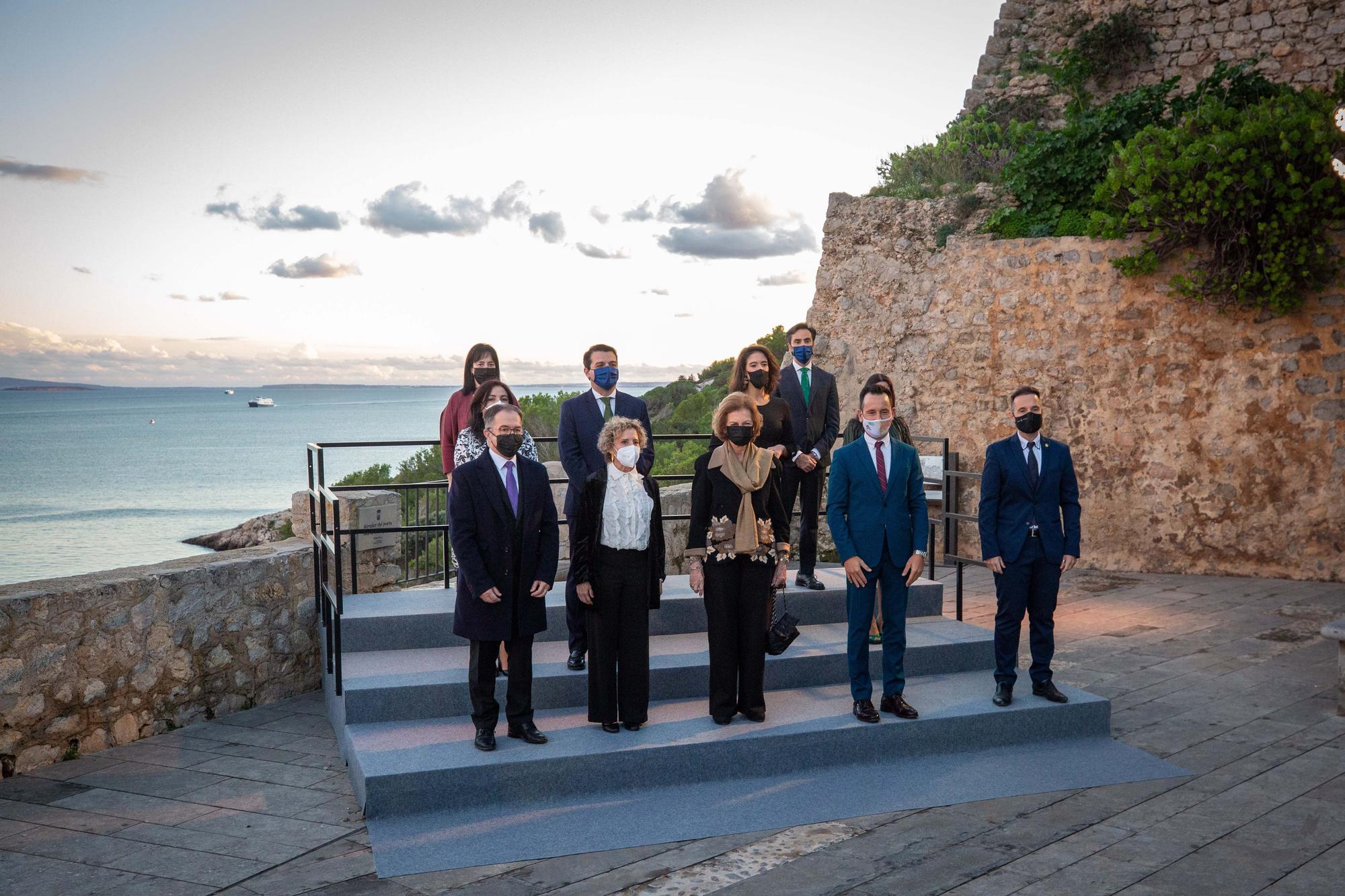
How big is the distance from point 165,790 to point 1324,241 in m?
9.38

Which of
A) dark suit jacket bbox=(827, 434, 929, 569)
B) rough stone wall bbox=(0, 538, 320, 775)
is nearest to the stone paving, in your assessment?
rough stone wall bbox=(0, 538, 320, 775)

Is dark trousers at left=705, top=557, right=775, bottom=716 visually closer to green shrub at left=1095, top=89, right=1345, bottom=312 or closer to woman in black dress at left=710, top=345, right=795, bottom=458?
woman in black dress at left=710, top=345, right=795, bottom=458

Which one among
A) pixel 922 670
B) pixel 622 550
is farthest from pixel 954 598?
pixel 622 550

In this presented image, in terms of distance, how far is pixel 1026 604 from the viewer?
17.0 feet

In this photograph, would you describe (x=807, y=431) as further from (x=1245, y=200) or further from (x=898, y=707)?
(x=1245, y=200)

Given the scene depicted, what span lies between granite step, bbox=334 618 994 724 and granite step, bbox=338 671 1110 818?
0.07m

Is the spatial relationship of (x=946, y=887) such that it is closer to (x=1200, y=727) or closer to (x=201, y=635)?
(x=1200, y=727)

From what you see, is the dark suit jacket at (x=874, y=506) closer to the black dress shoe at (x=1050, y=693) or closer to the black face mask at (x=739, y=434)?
the black face mask at (x=739, y=434)

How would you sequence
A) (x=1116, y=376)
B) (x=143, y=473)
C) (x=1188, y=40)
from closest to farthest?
(x=1116, y=376)
(x=1188, y=40)
(x=143, y=473)

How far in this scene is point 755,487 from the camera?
15.6 feet

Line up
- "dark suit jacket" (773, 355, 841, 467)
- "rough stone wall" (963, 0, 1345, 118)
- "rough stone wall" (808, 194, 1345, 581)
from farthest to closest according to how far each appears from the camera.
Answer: "rough stone wall" (963, 0, 1345, 118) < "rough stone wall" (808, 194, 1345, 581) < "dark suit jacket" (773, 355, 841, 467)

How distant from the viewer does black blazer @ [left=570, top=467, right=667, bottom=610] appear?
4598 millimetres

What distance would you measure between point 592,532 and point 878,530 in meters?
1.40

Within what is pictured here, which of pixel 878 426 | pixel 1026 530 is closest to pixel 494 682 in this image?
pixel 878 426
